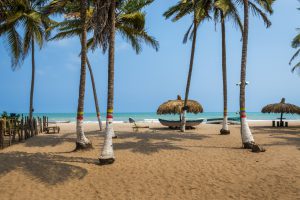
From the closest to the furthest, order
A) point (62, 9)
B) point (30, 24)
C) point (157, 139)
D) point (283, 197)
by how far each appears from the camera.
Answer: point (283, 197), point (62, 9), point (157, 139), point (30, 24)

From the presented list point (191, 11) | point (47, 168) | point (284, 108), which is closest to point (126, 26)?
point (191, 11)

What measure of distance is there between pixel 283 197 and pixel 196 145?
287 inches

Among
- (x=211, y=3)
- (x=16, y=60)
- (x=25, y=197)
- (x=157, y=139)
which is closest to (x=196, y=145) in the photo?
(x=157, y=139)

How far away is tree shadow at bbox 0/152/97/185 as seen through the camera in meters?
9.36

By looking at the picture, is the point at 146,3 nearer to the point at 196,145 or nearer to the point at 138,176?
the point at 196,145

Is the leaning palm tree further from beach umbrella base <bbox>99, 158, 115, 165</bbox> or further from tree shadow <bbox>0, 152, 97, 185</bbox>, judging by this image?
tree shadow <bbox>0, 152, 97, 185</bbox>

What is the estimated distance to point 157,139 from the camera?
1698cm

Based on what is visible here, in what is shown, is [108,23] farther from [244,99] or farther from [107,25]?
[244,99]

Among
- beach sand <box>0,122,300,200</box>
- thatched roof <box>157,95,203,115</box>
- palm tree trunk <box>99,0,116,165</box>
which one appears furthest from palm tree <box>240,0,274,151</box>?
thatched roof <box>157,95,203,115</box>

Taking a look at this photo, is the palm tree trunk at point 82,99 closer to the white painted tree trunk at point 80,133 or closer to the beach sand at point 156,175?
the white painted tree trunk at point 80,133

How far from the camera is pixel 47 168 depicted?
393 inches

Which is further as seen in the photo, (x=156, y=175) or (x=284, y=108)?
(x=284, y=108)

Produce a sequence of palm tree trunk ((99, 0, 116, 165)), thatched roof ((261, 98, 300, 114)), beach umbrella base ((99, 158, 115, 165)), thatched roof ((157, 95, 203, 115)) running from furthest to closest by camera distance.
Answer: thatched roof ((261, 98, 300, 114)), thatched roof ((157, 95, 203, 115)), palm tree trunk ((99, 0, 116, 165)), beach umbrella base ((99, 158, 115, 165))

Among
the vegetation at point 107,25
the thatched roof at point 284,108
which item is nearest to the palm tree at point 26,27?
the vegetation at point 107,25
